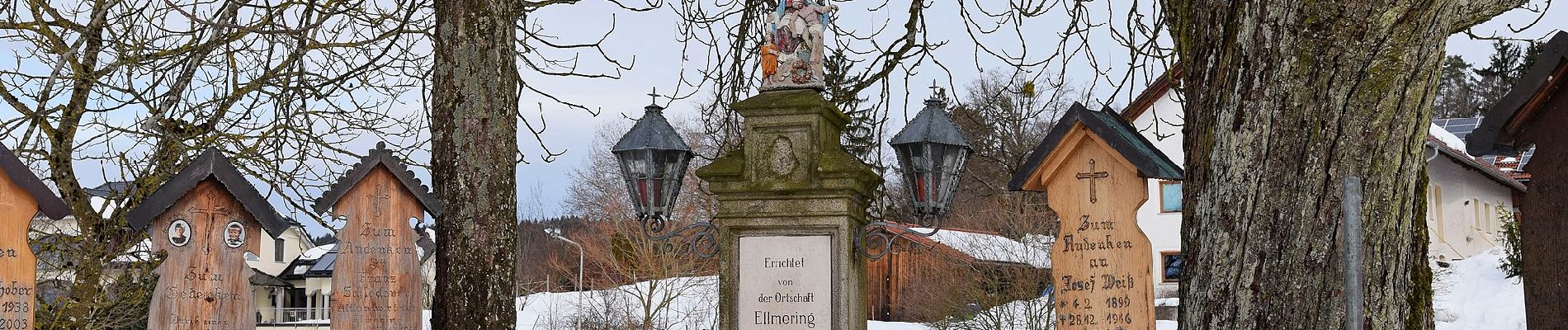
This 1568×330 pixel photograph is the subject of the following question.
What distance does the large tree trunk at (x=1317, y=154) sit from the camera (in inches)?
135

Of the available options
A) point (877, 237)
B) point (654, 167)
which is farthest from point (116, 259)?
point (877, 237)

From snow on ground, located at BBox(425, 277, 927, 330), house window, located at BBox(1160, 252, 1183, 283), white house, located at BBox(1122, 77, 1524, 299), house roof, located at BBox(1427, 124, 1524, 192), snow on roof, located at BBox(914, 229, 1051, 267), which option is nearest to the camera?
snow on roof, located at BBox(914, 229, 1051, 267)

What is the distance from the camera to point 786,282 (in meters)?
6.50

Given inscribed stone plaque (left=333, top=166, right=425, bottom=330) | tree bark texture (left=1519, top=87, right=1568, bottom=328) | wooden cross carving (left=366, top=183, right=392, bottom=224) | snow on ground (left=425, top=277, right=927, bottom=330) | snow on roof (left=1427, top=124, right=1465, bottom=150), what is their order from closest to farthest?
tree bark texture (left=1519, top=87, right=1568, bottom=328)
inscribed stone plaque (left=333, top=166, right=425, bottom=330)
wooden cross carving (left=366, top=183, right=392, bottom=224)
snow on ground (left=425, top=277, right=927, bottom=330)
snow on roof (left=1427, top=124, right=1465, bottom=150)

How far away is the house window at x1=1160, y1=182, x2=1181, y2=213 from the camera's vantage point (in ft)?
75.7

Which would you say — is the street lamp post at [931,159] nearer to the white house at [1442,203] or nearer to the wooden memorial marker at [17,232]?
the wooden memorial marker at [17,232]

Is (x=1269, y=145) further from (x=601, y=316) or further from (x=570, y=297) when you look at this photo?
(x=570, y=297)

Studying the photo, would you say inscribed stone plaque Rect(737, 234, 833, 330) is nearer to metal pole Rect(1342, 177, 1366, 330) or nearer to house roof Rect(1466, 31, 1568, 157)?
house roof Rect(1466, 31, 1568, 157)

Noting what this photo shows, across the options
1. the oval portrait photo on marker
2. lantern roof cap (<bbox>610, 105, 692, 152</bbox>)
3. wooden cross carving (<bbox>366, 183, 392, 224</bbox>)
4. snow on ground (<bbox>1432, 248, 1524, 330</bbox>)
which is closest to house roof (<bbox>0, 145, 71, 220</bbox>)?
the oval portrait photo on marker

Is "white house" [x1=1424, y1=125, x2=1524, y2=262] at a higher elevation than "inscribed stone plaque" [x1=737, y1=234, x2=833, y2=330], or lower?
higher

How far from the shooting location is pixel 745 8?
8625 millimetres

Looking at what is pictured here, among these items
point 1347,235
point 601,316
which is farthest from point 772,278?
point 601,316

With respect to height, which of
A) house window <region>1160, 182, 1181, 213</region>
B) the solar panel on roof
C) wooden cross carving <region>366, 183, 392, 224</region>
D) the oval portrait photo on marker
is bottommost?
the solar panel on roof

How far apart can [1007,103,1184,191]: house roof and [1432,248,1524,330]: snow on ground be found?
1359 cm
